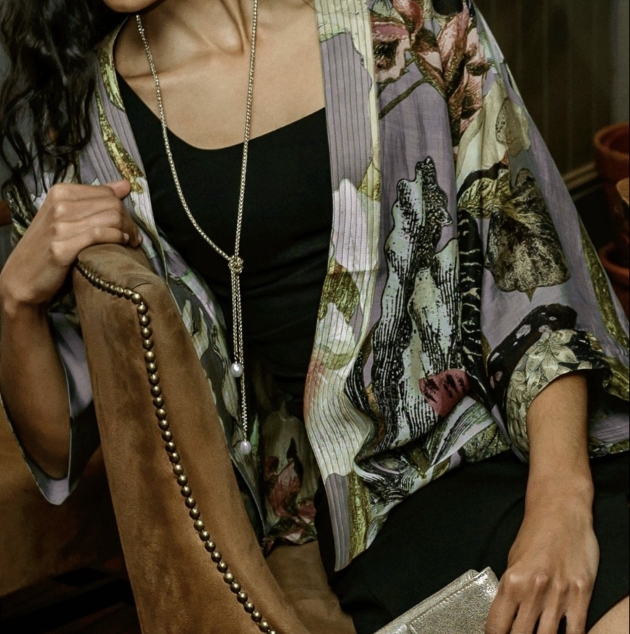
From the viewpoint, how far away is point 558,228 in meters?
0.98

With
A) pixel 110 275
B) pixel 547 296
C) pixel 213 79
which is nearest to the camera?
pixel 110 275

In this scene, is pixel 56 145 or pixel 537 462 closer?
pixel 537 462

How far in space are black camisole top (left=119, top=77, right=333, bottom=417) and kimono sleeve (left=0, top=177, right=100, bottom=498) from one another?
13 cm

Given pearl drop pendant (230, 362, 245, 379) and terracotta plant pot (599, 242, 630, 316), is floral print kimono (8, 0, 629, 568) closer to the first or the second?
pearl drop pendant (230, 362, 245, 379)

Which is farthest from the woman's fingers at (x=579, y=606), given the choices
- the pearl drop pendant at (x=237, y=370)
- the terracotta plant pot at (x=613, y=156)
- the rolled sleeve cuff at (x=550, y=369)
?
the terracotta plant pot at (x=613, y=156)

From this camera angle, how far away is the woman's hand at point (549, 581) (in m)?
0.76

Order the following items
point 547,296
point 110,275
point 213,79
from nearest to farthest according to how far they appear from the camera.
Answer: point 110,275, point 547,296, point 213,79

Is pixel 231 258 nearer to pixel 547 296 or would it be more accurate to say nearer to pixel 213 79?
pixel 213 79

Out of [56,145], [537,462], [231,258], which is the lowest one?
[537,462]

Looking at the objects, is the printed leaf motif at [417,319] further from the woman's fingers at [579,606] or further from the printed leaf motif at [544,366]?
the woman's fingers at [579,606]

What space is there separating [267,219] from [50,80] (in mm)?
277

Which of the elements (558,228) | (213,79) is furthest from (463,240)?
(213,79)

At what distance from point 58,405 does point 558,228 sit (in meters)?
0.51

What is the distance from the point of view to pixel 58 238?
0.89 m
